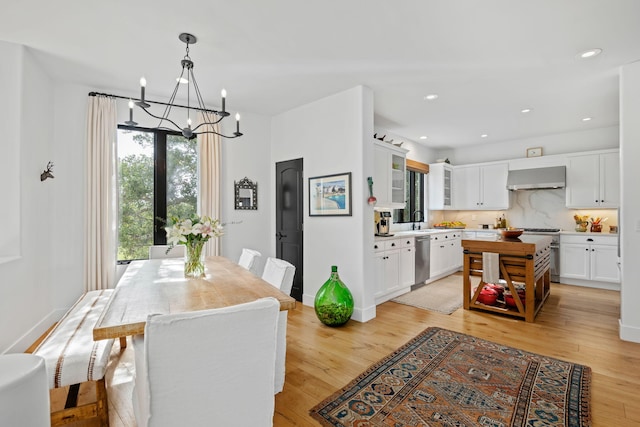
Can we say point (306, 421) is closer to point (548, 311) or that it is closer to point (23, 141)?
point (23, 141)

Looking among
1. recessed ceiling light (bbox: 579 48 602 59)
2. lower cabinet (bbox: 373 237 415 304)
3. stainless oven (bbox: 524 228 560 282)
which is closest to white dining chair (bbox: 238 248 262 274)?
lower cabinet (bbox: 373 237 415 304)

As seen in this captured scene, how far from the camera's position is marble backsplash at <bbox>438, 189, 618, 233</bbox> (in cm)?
583

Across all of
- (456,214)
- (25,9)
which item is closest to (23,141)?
(25,9)

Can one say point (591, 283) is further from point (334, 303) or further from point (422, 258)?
point (334, 303)

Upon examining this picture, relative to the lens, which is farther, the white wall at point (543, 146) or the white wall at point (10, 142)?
the white wall at point (543, 146)

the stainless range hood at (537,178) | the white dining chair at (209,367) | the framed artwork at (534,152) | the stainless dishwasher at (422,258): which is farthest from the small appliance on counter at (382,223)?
the white dining chair at (209,367)

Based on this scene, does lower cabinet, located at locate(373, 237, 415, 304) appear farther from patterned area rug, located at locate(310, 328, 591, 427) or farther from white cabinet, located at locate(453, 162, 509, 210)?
white cabinet, located at locate(453, 162, 509, 210)

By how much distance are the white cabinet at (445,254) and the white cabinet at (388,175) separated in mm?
1315

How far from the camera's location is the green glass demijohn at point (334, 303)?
3.55m

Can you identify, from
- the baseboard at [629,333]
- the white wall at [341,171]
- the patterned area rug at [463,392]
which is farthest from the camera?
the white wall at [341,171]

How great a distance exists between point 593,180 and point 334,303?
519 cm

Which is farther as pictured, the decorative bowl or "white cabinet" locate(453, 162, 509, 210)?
"white cabinet" locate(453, 162, 509, 210)

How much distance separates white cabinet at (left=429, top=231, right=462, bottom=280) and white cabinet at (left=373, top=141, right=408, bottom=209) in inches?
51.8

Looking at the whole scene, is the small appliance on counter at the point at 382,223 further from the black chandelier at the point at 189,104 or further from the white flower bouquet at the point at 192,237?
the white flower bouquet at the point at 192,237
